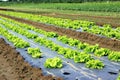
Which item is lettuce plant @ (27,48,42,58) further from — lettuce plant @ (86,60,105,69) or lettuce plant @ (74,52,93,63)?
lettuce plant @ (86,60,105,69)

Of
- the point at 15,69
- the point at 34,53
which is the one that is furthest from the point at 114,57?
the point at 15,69

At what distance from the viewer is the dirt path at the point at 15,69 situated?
880 centimetres

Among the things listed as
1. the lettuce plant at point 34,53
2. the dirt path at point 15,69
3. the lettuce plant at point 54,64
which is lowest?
the dirt path at point 15,69

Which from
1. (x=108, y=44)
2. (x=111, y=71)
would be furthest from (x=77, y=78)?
(x=108, y=44)

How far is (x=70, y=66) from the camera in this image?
937 cm

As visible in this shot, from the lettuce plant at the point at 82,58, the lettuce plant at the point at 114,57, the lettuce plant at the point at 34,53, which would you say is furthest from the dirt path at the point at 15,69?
the lettuce plant at the point at 114,57

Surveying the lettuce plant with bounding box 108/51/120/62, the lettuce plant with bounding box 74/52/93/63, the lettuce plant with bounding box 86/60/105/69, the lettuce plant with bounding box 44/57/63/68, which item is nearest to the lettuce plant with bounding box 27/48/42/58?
the lettuce plant with bounding box 44/57/63/68

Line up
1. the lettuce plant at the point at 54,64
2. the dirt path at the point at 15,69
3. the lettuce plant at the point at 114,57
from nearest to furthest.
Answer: the dirt path at the point at 15,69 < the lettuce plant at the point at 54,64 < the lettuce plant at the point at 114,57

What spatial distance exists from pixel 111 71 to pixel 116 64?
2.43ft

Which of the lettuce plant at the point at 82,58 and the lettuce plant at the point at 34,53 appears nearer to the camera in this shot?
the lettuce plant at the point at 82,58

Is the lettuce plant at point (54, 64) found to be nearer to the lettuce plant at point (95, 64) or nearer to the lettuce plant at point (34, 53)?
the lettuce plant at point (95, 64)

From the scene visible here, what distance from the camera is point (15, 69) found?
10.1 meters

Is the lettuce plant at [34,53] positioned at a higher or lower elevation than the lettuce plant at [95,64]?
lower

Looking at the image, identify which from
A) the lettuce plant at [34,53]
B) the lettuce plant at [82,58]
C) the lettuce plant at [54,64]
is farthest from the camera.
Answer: the lettuce plant at [34,53]
